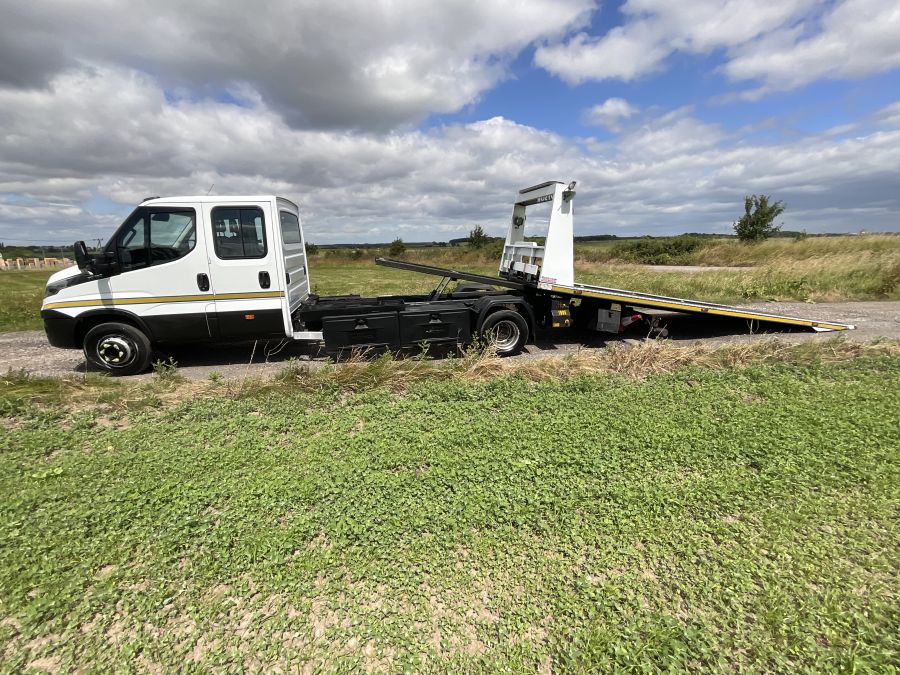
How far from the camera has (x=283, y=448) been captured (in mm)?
3883

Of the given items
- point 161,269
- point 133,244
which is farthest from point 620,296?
point 133,244

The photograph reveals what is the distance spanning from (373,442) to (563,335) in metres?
6.08

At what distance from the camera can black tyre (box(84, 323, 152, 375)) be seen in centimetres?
639

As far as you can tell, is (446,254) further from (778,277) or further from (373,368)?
(373,368)

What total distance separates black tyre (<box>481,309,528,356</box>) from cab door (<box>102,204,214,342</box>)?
173 inches

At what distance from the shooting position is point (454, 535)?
9.07 ft

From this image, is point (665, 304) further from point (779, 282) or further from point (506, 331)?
point (779, 282)

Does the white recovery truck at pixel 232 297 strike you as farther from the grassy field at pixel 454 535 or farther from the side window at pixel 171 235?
the grassy field at pixel 454 535

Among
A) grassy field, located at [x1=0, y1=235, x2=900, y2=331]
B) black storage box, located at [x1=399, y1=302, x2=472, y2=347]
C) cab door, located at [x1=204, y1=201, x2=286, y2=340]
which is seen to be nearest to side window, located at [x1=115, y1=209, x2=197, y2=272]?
cab door, located at [x1=204, y1=201, x2=286, y2=340]

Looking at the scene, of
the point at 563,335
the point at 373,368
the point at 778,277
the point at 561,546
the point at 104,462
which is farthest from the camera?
the point at 778,277

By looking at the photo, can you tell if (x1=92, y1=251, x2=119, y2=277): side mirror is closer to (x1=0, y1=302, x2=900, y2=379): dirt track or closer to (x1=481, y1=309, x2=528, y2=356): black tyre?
(x1=0, y1=302, x2=900, y2=379): dirt track

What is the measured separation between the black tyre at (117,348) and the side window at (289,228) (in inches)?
103

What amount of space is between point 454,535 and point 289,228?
6.28 m

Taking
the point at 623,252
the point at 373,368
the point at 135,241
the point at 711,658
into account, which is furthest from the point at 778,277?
the point at 623,252
